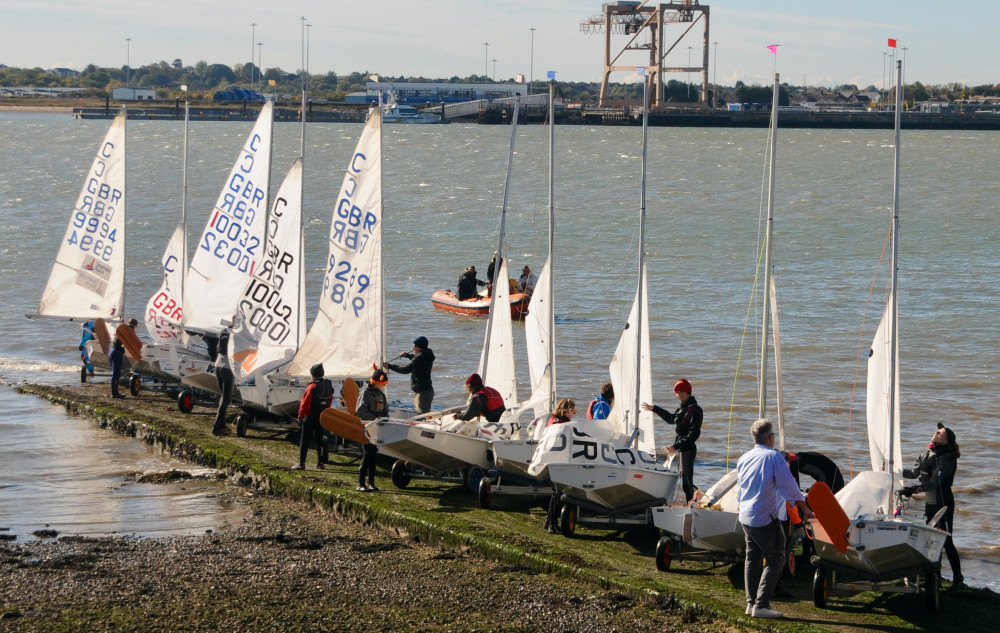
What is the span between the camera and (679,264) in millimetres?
39312

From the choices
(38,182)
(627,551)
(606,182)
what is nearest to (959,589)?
(627,551)

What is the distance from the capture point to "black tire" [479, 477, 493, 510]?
11219 mm

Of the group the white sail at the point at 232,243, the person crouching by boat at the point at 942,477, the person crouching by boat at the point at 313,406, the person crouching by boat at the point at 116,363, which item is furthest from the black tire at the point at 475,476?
the person crouching by boat at the point at 116,363

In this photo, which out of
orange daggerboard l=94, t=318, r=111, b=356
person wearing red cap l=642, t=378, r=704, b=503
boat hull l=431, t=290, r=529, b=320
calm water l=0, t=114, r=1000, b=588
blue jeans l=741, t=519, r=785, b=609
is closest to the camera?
blue jeans l=741, t=519, r=785, b=609

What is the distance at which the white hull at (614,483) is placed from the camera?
33.2ft

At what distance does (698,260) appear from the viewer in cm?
4006

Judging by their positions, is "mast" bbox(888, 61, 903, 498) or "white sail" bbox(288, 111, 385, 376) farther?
"white sail" bbox(288, 111, 385, 376)

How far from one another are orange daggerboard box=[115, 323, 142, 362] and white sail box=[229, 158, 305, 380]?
2354 mm

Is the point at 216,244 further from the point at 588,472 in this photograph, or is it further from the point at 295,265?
the point at 588,472

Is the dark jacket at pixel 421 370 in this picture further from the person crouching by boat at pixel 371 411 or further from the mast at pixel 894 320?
the mast at pixel 894 320

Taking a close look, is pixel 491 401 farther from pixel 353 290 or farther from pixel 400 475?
pixel 353 290

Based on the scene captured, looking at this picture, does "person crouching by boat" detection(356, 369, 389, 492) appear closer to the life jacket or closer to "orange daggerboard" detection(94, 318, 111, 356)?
the life jacket

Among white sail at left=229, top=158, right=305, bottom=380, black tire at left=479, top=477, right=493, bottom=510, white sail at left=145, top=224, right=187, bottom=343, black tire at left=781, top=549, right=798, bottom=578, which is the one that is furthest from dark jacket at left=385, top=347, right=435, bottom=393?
white sail at left=145, top=224, right=187, bottom=343

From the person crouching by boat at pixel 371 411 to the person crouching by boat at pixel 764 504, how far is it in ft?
14.9
